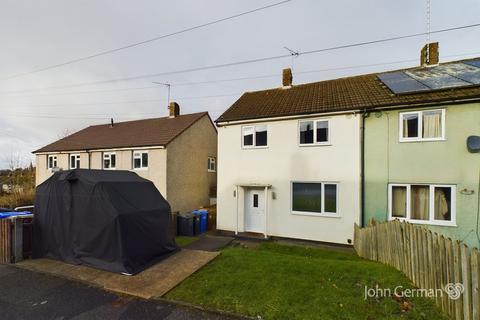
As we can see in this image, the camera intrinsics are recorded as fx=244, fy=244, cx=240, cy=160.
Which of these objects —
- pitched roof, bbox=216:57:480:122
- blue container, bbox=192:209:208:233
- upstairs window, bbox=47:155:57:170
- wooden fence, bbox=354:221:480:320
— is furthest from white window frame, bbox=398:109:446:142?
upstairs window, bbox=47:155:57:170

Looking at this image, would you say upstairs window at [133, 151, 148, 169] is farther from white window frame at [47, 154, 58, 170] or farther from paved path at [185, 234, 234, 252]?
white window frame at [47, 154, 58, 170]

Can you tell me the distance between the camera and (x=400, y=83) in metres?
10.8

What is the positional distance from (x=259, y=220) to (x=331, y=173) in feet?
13.1

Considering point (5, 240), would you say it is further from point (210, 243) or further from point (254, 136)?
point (254, 136)

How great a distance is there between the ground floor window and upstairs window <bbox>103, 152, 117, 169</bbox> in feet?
41.0

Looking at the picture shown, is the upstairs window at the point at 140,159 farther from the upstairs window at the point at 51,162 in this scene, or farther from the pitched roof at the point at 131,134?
the upstairs window at the point at 51,162

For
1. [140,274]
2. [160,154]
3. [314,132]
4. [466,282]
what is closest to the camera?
[466,282]

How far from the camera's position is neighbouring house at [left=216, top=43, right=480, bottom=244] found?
8539mm

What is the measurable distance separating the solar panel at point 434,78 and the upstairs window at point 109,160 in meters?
16.7

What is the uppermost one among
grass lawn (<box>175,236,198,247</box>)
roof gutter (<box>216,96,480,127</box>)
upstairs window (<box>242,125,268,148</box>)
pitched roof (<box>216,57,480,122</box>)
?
pitched roof (<box>216,57,480,122</box>)

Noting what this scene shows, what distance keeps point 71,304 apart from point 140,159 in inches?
437

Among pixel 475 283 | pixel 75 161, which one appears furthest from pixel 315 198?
pixel 75 161

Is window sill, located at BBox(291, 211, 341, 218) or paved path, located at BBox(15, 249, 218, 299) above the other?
window sill, located at BBox(291, 211, 341, 218)

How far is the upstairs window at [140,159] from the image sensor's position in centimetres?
1550
